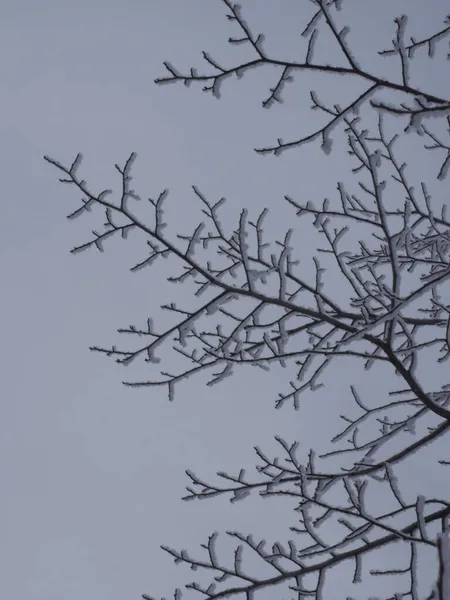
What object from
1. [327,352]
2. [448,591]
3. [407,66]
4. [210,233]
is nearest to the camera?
[448,591]

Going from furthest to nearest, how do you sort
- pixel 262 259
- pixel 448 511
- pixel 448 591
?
pixel 262 259, pixel 448 511, pixel 448 591

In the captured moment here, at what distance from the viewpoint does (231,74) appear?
3002 millimetres

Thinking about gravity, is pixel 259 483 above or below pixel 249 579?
above

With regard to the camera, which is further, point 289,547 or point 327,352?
point 289,547

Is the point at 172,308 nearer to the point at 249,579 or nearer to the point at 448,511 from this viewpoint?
the point at 249,579

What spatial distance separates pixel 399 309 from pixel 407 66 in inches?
46.1

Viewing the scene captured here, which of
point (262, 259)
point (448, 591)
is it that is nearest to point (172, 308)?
point (262, 259)

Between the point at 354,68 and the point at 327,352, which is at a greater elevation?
the point at 354,68

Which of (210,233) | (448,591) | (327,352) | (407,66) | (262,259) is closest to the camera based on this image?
(448,591)

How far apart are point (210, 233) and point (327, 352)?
63.1 inches

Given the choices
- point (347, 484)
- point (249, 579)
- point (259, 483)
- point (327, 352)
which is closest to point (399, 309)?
point (327, 352)

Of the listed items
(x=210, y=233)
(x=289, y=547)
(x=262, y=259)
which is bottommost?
(x=289, y=547)

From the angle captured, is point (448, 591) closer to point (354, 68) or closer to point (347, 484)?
point (347, 484)

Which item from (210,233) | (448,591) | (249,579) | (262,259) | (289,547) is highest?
(210,233)
